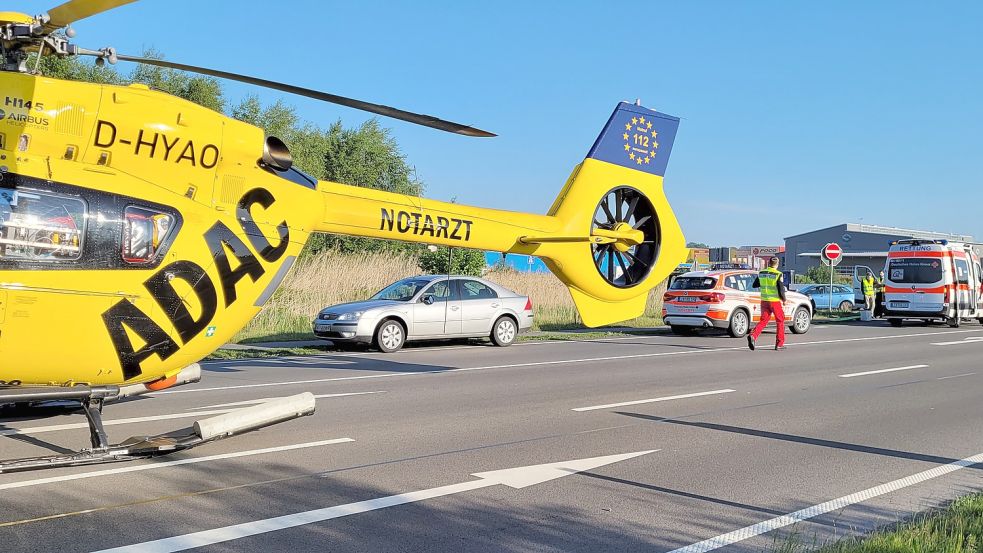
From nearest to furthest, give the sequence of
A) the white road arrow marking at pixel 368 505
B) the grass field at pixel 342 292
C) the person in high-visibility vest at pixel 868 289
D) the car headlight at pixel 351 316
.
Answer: the white road arrow marking at pixel 368 505, the car headlight at pixel 351 316, the grass field at pixel 342 292, the person in high-visibility vest at pixel 868 289

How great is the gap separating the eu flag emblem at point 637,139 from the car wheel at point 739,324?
11.0 metres

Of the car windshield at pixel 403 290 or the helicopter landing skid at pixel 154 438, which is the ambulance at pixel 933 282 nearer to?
the car windshield at pixel 403 290

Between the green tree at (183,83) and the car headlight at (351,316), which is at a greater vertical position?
the green tree at (183,83)

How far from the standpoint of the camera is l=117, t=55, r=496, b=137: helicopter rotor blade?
6371 millimetres

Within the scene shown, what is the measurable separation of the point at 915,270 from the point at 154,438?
26.5 metres

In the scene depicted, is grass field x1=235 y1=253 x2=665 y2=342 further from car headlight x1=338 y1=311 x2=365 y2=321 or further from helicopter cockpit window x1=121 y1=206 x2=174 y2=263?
helicopter cockpit window x1=121 y1=206 x2=174 y2=263

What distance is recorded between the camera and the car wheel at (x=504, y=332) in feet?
59.3

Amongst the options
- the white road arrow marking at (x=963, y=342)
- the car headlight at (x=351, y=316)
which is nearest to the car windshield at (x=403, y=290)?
the car headlight at (x=351, y=316)

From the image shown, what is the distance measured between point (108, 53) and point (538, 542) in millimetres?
4828

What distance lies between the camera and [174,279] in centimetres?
A: 682

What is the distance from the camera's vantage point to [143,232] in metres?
6.62

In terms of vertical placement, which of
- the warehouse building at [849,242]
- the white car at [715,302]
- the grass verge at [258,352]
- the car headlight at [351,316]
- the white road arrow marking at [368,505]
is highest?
the warehouse building at [849,242]

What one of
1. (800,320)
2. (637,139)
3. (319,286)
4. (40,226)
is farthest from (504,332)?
(40,226)

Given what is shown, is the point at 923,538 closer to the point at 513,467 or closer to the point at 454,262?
the point at 513,467
